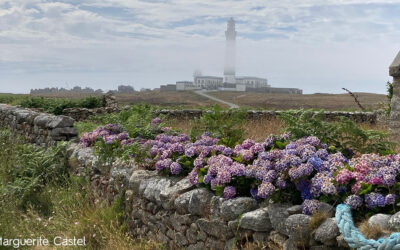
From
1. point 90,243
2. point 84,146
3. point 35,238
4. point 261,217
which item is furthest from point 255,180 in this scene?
point 84,146

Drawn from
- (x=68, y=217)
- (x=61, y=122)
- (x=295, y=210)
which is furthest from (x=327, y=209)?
(x=61, y=122)

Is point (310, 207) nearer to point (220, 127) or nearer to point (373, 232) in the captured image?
point (373, 232)

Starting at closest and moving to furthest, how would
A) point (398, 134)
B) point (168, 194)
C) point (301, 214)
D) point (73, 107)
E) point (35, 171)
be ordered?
point (301, 214), point (168, 194), point (35, 171), point (398, 134), point (73, 107)

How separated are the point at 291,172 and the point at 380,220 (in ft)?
2.91

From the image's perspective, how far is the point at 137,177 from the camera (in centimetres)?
511

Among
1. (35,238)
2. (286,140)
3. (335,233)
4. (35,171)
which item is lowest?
(35,238)

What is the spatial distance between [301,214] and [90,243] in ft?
9.59

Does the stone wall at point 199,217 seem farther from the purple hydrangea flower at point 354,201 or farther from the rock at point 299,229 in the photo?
the purple hydrangea flower at point 354,201

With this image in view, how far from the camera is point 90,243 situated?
4930mm

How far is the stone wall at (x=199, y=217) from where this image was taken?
3.14m

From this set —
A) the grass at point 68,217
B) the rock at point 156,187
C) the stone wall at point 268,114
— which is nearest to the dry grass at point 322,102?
the stone wall at point 268,114

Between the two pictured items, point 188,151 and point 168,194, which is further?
point 188,151

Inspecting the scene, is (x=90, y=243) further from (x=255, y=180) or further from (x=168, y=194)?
(x=255, y=180)

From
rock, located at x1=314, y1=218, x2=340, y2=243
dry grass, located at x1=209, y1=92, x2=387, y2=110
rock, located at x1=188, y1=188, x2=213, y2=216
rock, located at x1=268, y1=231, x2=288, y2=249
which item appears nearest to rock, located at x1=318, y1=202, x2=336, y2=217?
rock, located at x1=314, y1=218, x2=340, y2=243
